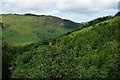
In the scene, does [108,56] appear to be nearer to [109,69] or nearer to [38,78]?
[109,69]

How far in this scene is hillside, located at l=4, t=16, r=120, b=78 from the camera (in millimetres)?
82856

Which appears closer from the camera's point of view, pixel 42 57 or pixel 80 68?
pixel 80 68

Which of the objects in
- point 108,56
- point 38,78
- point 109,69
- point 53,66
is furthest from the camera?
point 53,66

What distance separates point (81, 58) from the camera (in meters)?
98.1

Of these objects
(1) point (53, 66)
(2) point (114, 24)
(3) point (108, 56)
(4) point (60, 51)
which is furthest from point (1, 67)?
(2) point (114, 24)

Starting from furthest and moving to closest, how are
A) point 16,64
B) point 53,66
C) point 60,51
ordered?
point 16,64 → point 60,51 → point 53,66

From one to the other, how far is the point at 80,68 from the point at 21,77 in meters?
34.7

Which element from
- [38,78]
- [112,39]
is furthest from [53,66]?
[112,39]

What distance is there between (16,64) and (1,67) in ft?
134

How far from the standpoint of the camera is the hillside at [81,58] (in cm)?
8286

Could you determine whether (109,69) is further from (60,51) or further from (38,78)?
(60,51)

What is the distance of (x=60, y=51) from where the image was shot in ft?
384

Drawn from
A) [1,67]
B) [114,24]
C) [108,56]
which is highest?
[114,24]

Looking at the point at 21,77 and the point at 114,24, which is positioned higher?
the point at 114,24
